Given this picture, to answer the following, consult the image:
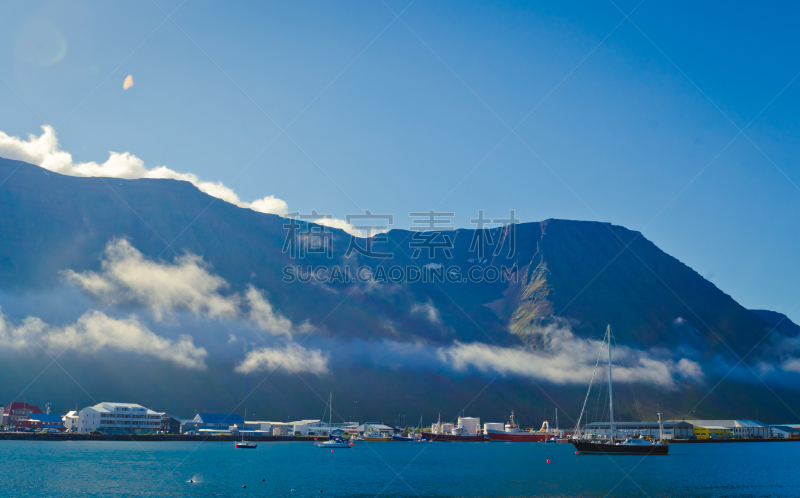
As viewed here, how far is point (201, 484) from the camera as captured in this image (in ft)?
254

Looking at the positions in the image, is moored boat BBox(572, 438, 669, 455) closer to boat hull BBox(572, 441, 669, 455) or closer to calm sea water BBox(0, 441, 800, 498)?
boat hull BBox(572, 441, 669, 455)

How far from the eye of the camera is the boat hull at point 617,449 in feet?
444

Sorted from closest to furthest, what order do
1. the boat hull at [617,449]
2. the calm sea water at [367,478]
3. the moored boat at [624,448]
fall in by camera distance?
the calm sea water at [367,478] < the boat hull at [617,449] < the moored boat at [624,448]

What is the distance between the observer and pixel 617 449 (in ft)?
446

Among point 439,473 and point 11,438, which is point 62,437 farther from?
point 439,473

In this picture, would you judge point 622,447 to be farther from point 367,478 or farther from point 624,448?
point 367,478

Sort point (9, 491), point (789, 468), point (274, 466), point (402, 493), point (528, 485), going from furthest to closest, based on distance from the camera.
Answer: point (789, 468) < point (274, 466) < point (528, 485) < point (402, 493) < point (9, 491)

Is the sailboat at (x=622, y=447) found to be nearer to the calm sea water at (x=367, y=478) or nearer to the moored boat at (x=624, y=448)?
the moored boat at (x=624, y=448)

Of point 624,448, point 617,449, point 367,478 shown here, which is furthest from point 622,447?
point 367,478

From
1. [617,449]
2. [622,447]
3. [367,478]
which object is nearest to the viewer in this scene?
[367,478]

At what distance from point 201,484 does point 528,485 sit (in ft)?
139

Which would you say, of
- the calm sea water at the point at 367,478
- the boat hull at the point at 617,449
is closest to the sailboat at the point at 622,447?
the boat hull at the point at 617,449

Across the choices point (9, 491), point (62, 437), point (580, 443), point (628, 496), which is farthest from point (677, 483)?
point (62, 437)

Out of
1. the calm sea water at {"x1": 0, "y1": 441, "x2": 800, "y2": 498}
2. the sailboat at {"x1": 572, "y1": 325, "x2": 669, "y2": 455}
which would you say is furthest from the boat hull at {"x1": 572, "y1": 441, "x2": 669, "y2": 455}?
the calm sea water at {"x1": 0, "y1": 441, "x2": 800, "y2": 498}
